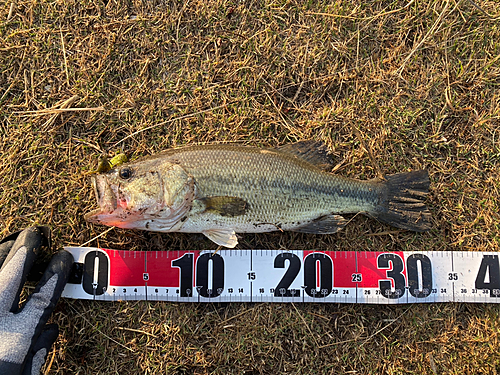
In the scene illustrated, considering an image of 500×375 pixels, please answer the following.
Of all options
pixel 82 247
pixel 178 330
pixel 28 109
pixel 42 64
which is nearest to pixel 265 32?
pixel 42 64

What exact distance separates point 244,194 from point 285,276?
105 centimetres

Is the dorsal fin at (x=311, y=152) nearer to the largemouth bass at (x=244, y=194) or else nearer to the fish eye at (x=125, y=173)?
the largemouth bass at (x=244, y=194)

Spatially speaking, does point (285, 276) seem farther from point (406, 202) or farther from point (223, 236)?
point (406, 202)

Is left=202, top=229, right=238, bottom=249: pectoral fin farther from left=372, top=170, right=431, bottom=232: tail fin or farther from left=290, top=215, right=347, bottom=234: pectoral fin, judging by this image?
left=372, top=170, right=431, bottom=232: tail fin

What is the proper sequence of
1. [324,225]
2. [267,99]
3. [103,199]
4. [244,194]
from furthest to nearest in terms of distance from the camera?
[267,99] → [324,225] → [244,194] → [103,199]

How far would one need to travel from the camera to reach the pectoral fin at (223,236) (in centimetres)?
305

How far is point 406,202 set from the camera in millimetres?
3268

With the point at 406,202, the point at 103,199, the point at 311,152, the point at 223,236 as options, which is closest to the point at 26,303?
the point at 103,199

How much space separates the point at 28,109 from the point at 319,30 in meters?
3.42

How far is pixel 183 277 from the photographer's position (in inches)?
129

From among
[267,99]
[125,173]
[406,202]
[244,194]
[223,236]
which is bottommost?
[223,236]

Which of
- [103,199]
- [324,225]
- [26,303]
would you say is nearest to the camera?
[103,199]

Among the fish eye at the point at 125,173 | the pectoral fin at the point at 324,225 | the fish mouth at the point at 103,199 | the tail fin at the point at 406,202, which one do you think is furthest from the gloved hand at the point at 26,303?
the tail fin at the point at 406,202

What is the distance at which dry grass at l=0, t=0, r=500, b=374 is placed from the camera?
3.39 metres
